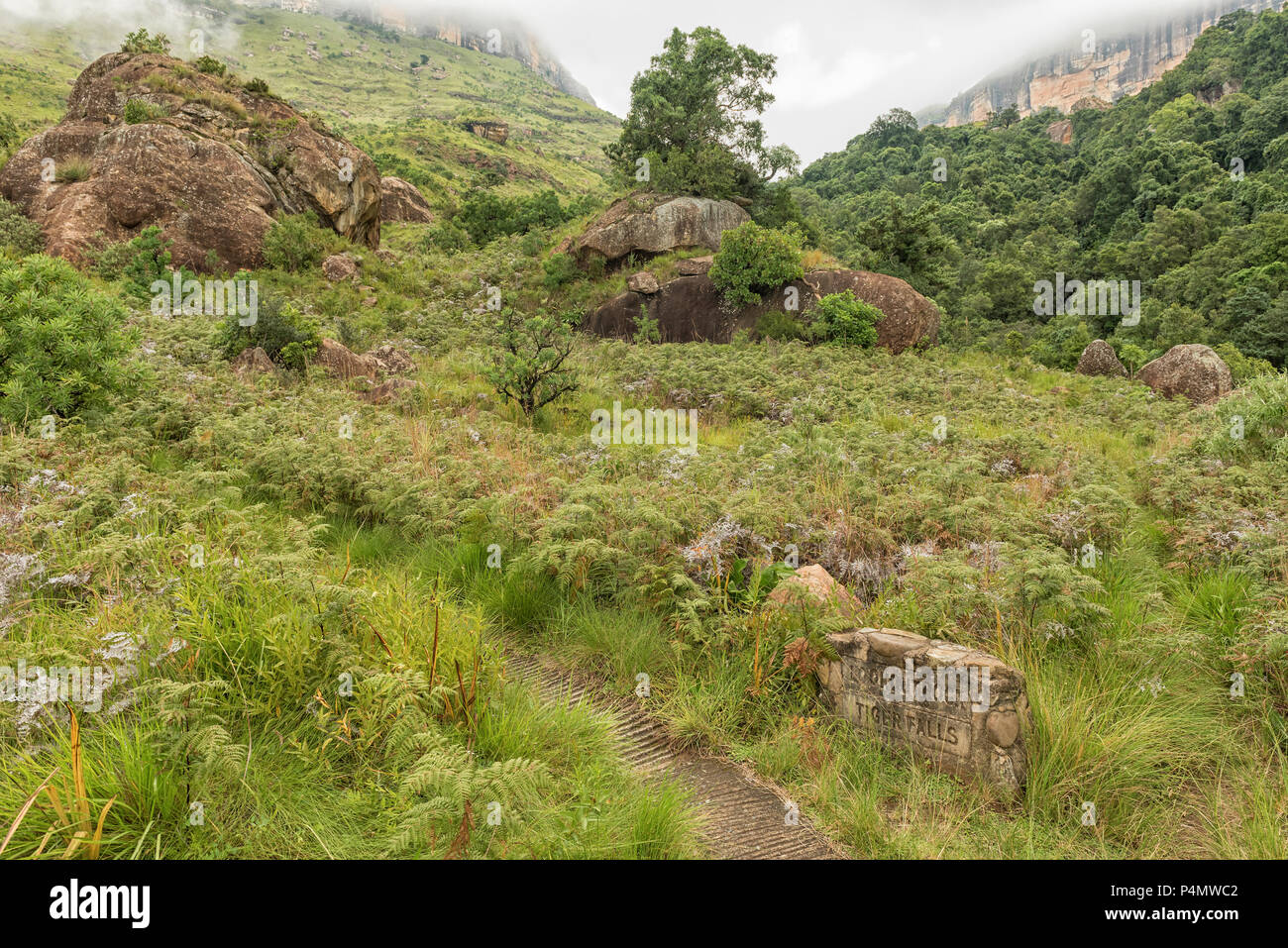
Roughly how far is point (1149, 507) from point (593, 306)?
1695 centimetres

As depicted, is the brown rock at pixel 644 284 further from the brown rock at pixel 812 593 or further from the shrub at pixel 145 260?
the brown rock at pixel 812 593

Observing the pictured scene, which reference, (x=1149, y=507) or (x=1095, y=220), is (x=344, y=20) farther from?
(x=1149, y=507)

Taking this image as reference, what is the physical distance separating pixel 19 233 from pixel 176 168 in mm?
4509

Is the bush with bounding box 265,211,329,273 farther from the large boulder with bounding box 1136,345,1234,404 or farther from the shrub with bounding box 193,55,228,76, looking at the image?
the large boulder with bounding box 1136,345,1234,404

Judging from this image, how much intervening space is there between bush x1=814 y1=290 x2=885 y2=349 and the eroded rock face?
50.4 feet

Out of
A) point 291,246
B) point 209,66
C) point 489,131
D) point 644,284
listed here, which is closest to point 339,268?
point 291,246

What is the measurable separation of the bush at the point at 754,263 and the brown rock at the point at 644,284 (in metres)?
2.04

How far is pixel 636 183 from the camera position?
80.6 feet

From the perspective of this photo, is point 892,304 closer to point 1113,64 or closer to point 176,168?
point 176,168

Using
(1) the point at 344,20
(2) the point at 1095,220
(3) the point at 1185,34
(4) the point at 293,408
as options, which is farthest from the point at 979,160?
(1) the point at 344,20

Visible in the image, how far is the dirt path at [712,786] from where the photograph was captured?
2953 millimetres

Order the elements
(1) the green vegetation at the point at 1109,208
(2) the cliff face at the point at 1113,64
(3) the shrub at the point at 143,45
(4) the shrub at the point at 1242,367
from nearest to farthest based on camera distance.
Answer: (4) the shrub at the point at 1242,367, (3) the shrub at the point at 143,45, (1) the green vegetation at the point at 1109,208, (2) the cliff face at the point at 1113,64

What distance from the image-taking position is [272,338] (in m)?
11.7

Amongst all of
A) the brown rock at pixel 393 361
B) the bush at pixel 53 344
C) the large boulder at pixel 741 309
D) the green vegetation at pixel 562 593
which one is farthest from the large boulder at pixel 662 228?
the bush at pixel 53 344
